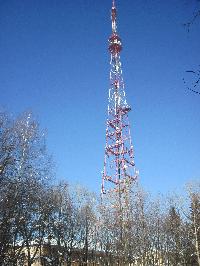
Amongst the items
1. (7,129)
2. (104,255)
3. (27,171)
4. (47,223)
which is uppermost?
(7,129)

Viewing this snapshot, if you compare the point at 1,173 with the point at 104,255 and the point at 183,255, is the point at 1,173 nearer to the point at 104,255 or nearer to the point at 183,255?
the point at 104,255

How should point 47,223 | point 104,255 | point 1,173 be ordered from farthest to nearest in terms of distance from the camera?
point 104,255, point 47,223, point 1,173

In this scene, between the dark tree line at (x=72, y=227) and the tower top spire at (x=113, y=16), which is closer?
the dark tree line at (x=72, y=227)

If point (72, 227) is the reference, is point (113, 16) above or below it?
above

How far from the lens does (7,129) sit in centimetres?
1852

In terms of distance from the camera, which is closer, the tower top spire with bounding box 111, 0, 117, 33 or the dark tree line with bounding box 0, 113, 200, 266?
the dark tree line with bounding box 0, 113, 200, 266

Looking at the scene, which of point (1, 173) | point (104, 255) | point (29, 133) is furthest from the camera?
point (104, 255)

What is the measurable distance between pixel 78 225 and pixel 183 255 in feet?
45.3

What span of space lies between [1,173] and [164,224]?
2652 cm

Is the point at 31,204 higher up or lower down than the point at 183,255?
higher up

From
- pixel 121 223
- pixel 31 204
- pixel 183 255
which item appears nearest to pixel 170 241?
pixel 183 255

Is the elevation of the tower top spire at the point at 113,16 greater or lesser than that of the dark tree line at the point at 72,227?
greater

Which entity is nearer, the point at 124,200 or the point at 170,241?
the point at 124,200

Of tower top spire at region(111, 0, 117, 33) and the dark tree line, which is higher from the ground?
tower top spire at region(111, 0, 117, 33)
